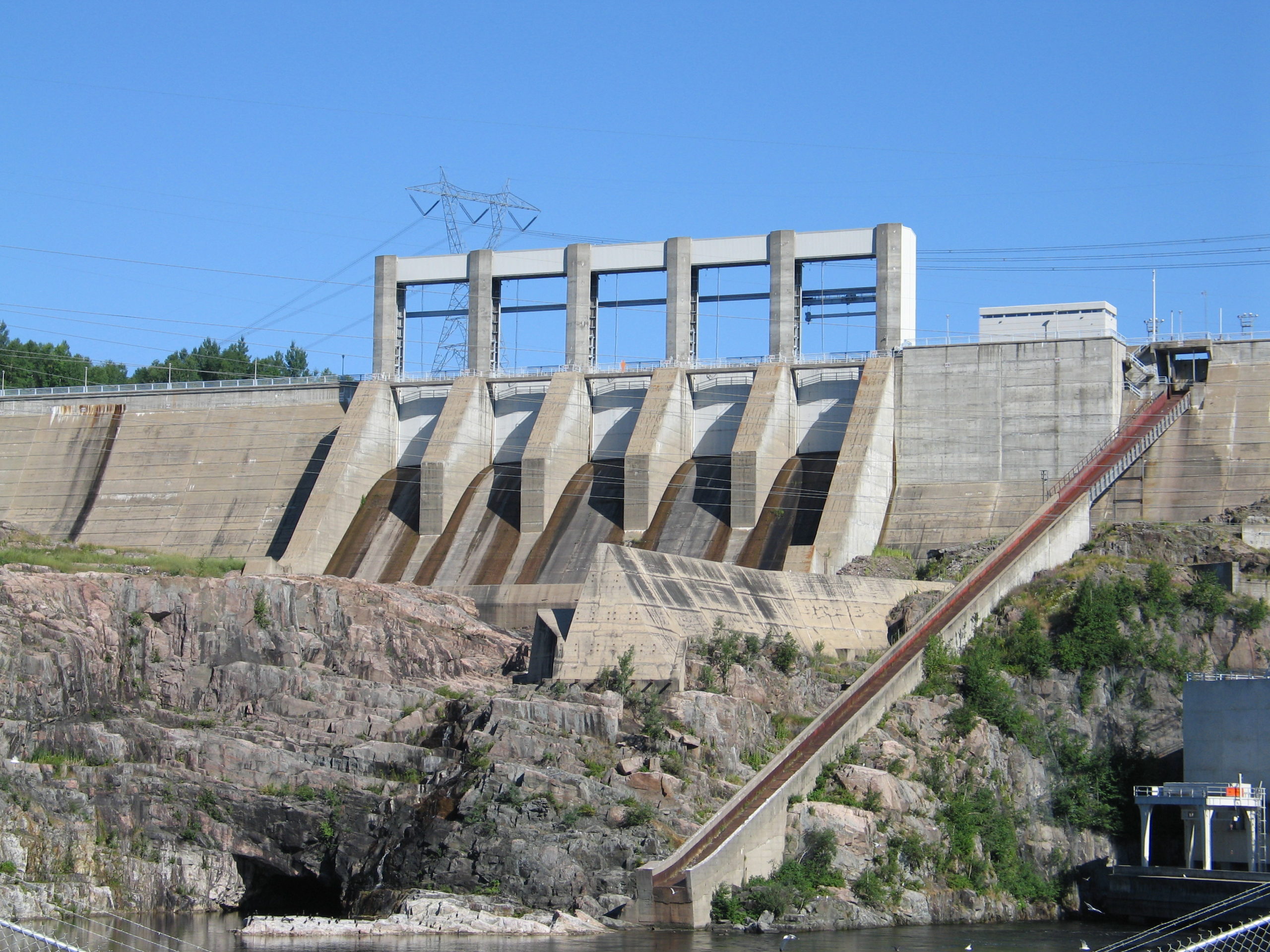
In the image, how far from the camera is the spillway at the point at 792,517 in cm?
7812

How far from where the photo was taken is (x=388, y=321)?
9756 cm

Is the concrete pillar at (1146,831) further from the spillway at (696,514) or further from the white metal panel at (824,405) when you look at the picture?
the white metal panel at (824,405)

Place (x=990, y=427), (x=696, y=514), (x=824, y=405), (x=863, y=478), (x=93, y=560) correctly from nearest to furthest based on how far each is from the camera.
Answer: (x=93, y=560)
(x=863, y=478)
(x=990, y=427)
(x=696, y=514)
(x=824, y=405)

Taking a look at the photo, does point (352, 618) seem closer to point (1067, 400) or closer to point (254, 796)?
point (254, 796)

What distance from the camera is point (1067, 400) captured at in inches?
3164

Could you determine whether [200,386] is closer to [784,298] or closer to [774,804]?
[784,298]

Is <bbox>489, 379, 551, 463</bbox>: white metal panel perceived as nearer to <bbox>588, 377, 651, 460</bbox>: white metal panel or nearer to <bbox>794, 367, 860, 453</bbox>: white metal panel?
<bbox>588, 377, 651, 460</bbox>: white metal panel

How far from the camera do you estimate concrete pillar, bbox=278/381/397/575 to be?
86.9 meters

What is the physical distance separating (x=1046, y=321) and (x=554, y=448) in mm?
24597

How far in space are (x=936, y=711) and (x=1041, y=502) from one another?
66.3 feet

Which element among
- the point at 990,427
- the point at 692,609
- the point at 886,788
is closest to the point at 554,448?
the point at 990,427

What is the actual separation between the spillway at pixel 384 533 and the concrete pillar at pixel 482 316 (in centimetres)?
661

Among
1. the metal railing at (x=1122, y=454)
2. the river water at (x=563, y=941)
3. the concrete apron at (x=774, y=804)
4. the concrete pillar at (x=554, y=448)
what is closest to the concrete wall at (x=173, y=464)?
the concrete pillar at (x=554, y=448)

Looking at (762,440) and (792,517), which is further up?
(762,440)
